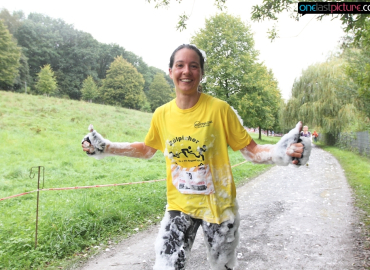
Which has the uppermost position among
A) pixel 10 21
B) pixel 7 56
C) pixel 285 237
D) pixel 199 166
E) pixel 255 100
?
pixel 10 21

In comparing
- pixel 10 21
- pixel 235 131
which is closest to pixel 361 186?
pixel 235 131

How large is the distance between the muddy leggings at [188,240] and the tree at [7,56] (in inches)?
1614

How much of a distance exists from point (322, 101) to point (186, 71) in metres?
21.2

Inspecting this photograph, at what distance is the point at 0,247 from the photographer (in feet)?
12.7

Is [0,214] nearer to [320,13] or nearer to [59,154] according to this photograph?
[59,154]

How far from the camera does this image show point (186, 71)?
2.26m

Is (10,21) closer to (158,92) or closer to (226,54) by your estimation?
(158,92)

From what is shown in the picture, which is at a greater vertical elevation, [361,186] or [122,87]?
[122,87]

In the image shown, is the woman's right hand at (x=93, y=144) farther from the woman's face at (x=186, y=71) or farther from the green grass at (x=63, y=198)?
the green grass at (x=63, y=198)

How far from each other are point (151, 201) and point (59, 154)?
671 cm

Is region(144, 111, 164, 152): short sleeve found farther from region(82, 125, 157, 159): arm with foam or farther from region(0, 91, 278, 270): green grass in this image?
region(0, 91, 278, 270): green grass

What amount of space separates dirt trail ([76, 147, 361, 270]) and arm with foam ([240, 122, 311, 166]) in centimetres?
222

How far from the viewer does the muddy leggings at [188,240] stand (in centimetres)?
210

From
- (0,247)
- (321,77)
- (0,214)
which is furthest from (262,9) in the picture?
(321,77)
